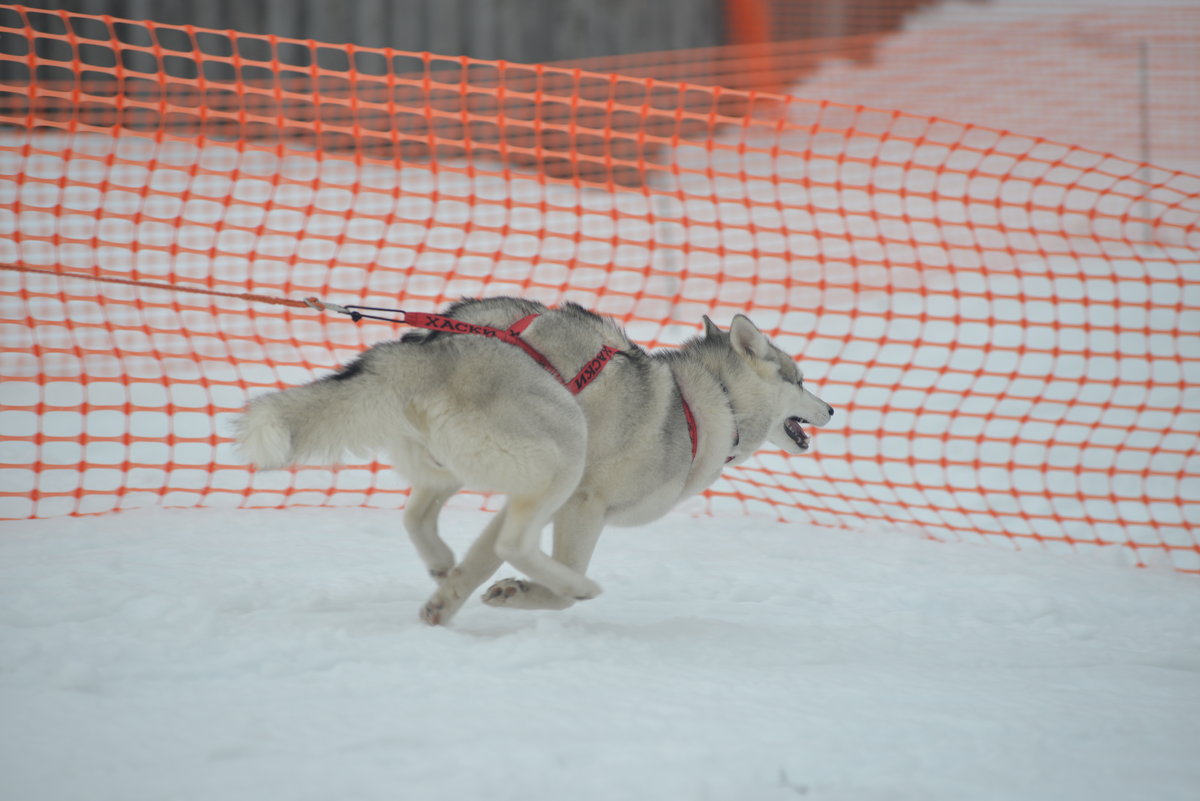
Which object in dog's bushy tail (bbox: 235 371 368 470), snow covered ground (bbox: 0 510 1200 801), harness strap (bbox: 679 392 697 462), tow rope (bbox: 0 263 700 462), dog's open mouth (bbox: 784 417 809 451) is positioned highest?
tow rope (bbox: 0 263 700 462)

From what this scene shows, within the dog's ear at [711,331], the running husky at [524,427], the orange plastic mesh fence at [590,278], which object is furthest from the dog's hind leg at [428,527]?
the orange plastic mesh fence at [590,278]

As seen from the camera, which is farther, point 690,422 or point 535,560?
point 690,422

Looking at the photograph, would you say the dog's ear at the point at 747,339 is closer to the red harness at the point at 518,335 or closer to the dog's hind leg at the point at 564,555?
the red harness at the point at 518,335

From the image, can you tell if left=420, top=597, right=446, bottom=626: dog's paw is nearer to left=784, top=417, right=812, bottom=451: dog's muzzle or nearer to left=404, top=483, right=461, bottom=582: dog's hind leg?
left=404, top=483, right=461, bottom=582: dog's hind leg

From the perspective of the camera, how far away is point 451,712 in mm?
2535

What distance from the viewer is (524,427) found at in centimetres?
311

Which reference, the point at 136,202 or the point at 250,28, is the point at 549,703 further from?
the point at 250,28

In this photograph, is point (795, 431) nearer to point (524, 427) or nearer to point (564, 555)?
point (564, 555)

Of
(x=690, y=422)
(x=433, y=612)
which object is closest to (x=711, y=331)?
(x=690, y=422)

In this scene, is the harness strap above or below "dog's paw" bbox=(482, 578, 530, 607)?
above

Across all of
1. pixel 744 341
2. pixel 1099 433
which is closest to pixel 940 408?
pixel 1099 433

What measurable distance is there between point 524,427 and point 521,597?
67cm

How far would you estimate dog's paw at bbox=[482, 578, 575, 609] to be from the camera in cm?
338

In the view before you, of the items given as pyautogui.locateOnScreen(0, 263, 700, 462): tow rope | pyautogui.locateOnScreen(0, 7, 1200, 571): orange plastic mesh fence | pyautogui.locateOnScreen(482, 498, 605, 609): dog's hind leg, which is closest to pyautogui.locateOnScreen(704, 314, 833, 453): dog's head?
pyautogui.locateOnScreen(0, 263, 700, 462): tow rope
